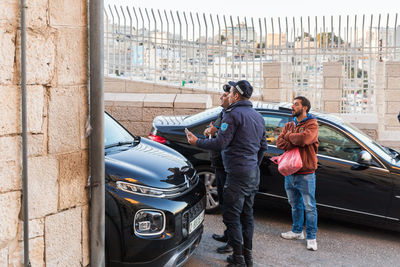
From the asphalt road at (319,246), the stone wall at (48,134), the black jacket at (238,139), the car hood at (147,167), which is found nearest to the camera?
the stone wall at (48,134)

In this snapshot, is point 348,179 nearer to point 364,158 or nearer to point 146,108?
point 364,158

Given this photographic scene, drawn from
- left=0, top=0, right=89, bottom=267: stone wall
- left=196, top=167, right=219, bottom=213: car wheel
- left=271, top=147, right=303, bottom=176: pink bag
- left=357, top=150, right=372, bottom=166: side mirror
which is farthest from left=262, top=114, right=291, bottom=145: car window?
left=0, top=0, right=89, bottom=267: stone wall

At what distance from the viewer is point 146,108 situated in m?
9.35

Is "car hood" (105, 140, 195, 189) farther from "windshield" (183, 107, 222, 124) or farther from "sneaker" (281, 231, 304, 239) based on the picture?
"sneaker" (281, 231, 304, 239)

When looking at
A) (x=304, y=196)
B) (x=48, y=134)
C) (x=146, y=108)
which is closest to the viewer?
(x=48, y=134)

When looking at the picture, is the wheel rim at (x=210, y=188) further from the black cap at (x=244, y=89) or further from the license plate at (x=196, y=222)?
the black cap at (x=244, y=89)

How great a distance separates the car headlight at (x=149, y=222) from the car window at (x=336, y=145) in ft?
9.11

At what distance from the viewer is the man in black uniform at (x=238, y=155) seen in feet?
15.1

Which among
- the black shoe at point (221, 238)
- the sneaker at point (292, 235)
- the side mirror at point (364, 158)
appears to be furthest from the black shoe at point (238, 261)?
the side mirror at point (364, 158)

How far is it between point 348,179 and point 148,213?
2.90 m

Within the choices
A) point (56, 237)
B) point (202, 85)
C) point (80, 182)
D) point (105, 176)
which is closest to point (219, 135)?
point (105, 176)

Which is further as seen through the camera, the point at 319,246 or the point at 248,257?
the point at 319,246

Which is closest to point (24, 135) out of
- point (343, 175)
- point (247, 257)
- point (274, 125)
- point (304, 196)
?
point (247, 257)

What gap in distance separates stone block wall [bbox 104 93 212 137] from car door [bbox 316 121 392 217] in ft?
12.3
